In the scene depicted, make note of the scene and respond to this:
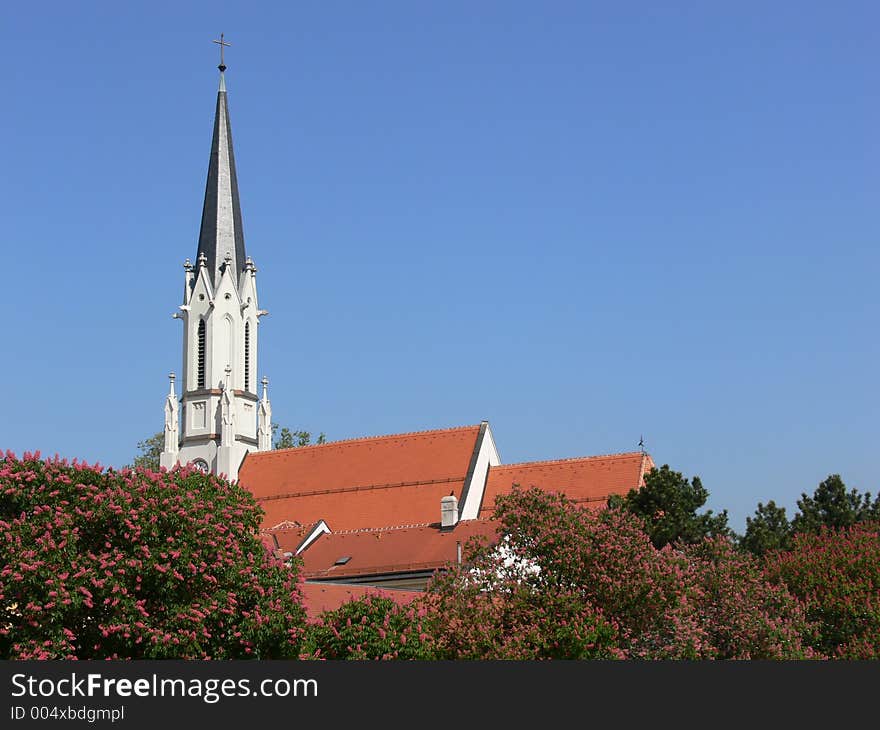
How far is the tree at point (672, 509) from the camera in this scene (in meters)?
42.8

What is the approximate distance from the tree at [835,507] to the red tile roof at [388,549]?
39.3 feet

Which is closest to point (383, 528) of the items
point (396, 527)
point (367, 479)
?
point (396, 527)

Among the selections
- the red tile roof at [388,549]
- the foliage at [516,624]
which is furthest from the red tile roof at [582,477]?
the foliage at [516,624]

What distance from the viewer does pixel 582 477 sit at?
184 ft

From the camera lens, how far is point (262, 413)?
69.6m

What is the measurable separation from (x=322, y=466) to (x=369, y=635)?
3291cm

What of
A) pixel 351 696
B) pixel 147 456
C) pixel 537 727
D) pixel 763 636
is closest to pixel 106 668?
pixel 351 696

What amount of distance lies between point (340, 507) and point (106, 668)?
39.2 meters

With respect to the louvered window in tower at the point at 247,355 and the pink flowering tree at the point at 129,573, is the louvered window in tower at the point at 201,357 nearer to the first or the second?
the louvered window in tower at the point at 247,355

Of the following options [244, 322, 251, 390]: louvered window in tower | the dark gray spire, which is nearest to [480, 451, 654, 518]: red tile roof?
[244, 322, 251, 390]: louvered window in tower

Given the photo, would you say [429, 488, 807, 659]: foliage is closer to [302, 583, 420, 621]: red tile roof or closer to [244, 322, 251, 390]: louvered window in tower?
[302, 583, 420, 621]: red tile roof

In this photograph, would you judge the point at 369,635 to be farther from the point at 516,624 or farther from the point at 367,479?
→ the point at 367,479

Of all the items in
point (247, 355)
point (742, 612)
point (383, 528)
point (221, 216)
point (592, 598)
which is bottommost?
point (742, 612)

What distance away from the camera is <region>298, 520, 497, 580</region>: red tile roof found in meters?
52.5
